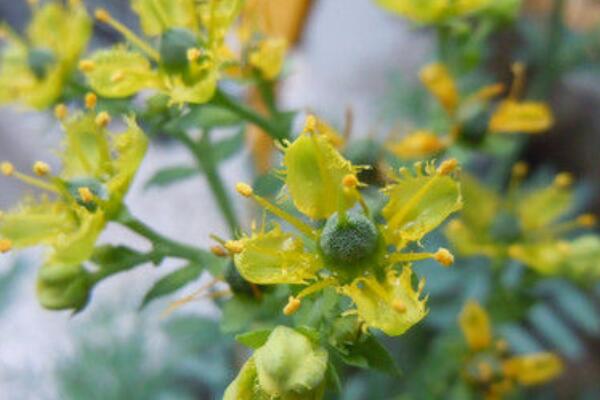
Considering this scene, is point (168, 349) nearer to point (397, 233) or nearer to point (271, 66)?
point (271, 66)

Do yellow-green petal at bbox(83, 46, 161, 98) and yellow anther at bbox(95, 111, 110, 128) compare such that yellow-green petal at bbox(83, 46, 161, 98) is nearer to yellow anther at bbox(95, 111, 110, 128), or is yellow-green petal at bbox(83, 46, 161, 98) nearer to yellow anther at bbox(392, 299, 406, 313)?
yellow anther at bbox(95, 111, 110, 128)

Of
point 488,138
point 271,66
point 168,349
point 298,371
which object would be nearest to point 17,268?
point 168,349

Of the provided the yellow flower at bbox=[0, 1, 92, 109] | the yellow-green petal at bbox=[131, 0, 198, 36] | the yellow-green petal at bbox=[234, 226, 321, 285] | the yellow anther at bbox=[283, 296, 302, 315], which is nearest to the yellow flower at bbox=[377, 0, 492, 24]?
the yellow-green petal at bbox=[131, 0, 198, 36]

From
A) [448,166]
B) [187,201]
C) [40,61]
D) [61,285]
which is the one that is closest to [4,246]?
[61,285]

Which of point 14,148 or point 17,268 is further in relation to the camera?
point 14,148

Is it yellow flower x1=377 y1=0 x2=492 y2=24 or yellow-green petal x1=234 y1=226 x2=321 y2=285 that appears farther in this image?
yellow flower x1=377 y1=0 x2=492 y2=24

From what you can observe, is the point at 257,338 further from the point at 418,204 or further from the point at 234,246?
the point at 418,204
